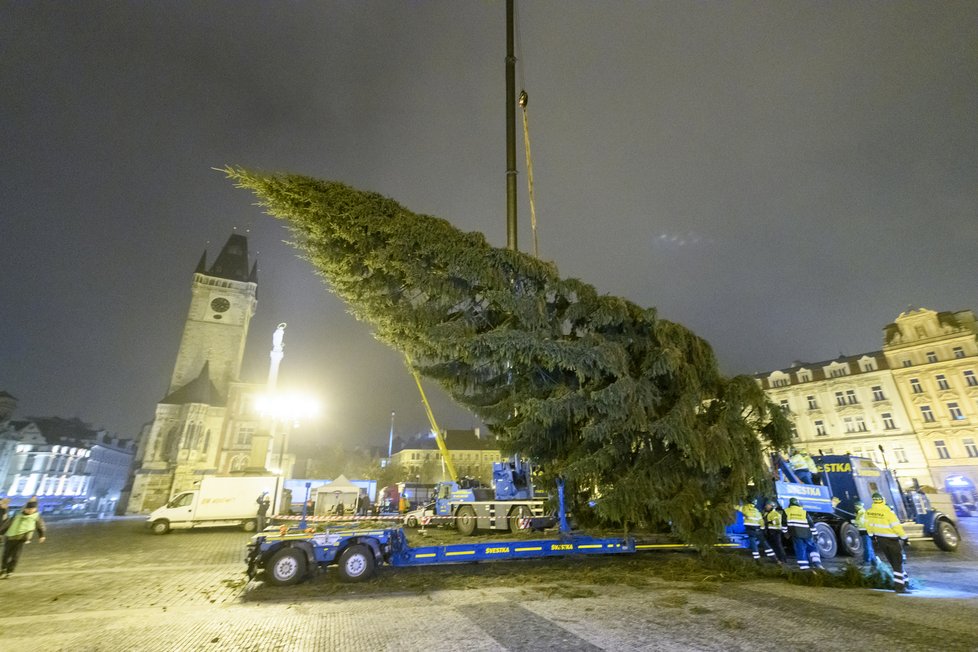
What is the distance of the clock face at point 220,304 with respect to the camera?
208 ft

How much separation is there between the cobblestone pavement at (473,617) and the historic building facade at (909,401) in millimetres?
39327

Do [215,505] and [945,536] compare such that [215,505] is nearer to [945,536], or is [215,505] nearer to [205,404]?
[945,536]

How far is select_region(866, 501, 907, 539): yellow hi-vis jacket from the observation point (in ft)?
29.9

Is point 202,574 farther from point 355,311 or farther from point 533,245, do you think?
point 533,245

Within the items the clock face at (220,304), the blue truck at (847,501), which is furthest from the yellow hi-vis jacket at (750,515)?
the clock face at (220,304)

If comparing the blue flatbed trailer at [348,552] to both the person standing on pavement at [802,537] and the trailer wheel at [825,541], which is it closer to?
the person standing on pavement at [802,537]

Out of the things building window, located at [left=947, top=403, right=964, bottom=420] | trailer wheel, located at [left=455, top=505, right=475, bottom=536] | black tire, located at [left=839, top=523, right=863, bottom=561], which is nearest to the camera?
black tire, located at [left=839, top=523, right=863, bottom=561]

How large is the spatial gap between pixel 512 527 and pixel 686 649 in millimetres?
13102

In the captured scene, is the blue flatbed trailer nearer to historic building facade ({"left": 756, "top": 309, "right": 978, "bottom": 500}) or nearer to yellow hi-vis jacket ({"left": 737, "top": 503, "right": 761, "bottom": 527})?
yellow hi-vis jacket ({"left": 737, "top": 503, "right": 761, "bottom": 527})

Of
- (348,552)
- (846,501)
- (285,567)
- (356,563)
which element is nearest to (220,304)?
(285,567)

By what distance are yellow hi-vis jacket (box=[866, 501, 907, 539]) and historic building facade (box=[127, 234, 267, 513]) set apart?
1443 inches

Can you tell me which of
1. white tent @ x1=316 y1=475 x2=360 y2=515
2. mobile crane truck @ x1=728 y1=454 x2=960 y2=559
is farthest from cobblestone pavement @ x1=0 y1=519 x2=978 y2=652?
white tent @ x1=316 y1=475 x2=360 y2=515

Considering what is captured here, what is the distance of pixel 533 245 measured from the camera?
2127cm

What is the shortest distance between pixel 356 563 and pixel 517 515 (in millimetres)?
9428
